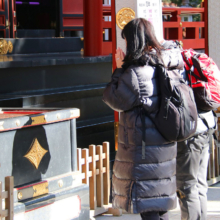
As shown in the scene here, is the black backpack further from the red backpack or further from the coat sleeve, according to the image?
the red backpack

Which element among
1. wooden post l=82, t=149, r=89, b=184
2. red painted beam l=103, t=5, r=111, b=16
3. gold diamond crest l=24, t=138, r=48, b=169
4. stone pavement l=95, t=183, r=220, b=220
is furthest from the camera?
red painted beam l=103, t=5, r=111, b=16

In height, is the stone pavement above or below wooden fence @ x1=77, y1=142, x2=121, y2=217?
below

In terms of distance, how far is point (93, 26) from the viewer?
6.09m

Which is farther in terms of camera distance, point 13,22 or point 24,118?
point 13,22

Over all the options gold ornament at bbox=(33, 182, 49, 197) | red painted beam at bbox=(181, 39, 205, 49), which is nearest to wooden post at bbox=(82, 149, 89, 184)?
gold ornament at bbox=(33, 182, 49, 197)

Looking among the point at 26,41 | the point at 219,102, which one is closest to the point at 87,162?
the point at 219,102

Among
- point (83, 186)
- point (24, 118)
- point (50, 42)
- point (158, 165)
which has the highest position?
point (50, 42)

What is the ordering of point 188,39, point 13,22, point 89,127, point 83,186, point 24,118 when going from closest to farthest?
point 24,118, point 83,186, point 89,127, point 13,22, point 188,39

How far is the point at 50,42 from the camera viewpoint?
23.4ft

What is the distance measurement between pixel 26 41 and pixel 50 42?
1.55ft

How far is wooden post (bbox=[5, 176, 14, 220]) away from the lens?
241 centimetres

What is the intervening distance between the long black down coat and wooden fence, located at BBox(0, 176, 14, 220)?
0.63m

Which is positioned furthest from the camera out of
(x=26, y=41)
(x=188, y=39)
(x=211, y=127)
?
(x=188, y=39)

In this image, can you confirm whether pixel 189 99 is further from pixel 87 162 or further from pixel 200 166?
pixel 87 162
